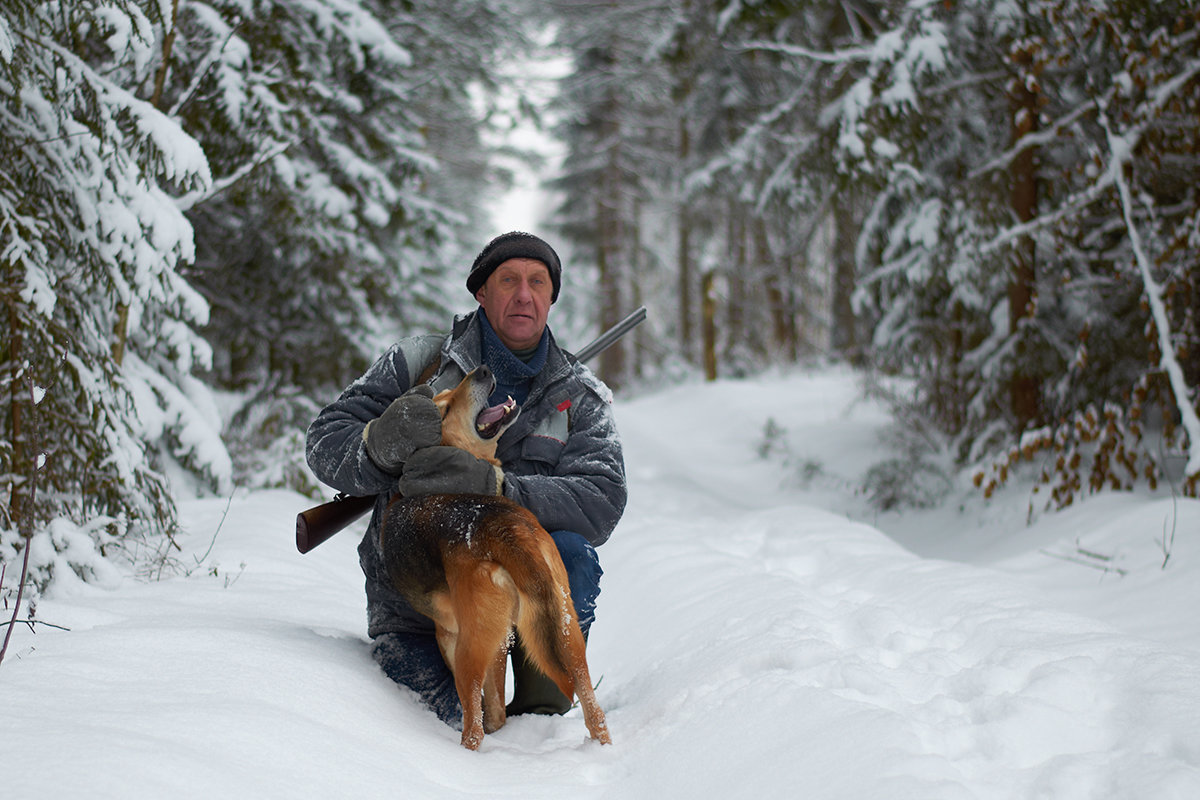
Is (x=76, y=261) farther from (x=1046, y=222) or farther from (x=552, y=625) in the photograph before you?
(x=1046, y=222)

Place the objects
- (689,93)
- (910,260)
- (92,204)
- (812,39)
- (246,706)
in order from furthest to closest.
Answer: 1. (689,93)
2. (812,39)
3. (910,260)
4. (92,204)
5. (246,706)

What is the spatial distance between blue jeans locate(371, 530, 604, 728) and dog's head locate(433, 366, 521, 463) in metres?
0.45

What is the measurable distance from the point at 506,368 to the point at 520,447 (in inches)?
12.2

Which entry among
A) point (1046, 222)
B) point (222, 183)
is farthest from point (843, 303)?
point (222, 183)

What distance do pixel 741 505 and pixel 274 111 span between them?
589 cm

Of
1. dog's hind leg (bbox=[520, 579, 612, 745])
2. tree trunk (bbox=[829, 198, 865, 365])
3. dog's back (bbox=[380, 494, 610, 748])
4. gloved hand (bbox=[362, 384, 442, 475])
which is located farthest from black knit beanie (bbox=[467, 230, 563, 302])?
tree trunk (bbox=[829, 198, 865, 365])

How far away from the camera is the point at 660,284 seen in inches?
1282

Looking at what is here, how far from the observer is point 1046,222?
21.6 feet

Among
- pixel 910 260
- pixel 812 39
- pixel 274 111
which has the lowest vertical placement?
pixel 910 260

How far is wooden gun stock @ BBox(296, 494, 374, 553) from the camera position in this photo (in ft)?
10.4

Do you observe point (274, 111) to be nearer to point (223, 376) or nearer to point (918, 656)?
point (223, 376)

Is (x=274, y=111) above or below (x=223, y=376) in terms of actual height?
above

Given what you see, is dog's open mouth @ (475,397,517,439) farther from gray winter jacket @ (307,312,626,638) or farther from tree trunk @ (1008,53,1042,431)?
tree trunk @ (1008,53,1042,431)

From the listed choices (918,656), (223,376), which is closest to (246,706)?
(918,656)
